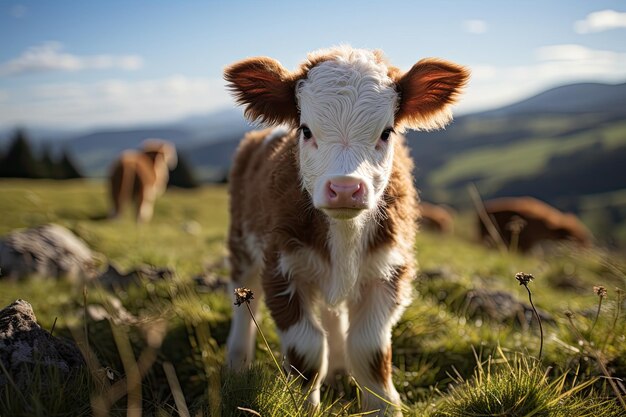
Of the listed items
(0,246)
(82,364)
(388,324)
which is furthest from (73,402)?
(0,246)

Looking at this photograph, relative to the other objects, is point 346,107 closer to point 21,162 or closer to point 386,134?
point 386,134

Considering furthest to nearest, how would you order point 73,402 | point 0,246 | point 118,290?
point 0,246 < point 118,290 < point 73,402

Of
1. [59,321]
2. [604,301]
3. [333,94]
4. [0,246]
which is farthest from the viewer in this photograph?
[0,246]

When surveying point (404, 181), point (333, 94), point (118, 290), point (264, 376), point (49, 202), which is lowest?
point (49, 202)

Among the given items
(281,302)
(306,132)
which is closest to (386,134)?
(306,132)

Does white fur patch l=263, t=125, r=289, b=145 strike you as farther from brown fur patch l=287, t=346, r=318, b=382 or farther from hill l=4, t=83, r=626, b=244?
hill l=4, t=83, r=626, b=244

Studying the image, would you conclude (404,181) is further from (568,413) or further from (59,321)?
(59,321)

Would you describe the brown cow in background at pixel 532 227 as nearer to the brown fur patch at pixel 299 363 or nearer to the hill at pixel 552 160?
the brown fur patch at pixel 299 363

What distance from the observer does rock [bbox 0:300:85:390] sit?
3020 mm

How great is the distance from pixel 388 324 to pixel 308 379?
0.72 m

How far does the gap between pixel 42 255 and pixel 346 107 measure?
6211mm

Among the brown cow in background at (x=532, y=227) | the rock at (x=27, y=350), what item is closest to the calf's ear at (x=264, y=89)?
the rock at (x=27, y=350)

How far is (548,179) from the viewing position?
133125mm

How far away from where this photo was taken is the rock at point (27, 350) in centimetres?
302
